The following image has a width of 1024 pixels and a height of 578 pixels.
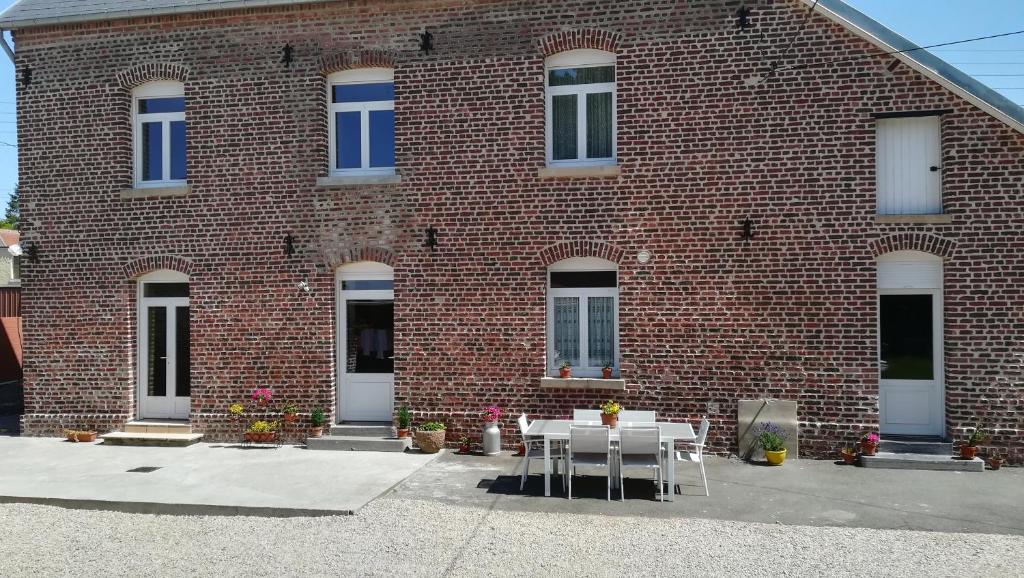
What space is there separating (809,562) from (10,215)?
8518 cm

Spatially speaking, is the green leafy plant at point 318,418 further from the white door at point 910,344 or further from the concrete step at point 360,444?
the white door at point 910,344

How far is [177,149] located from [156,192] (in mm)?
863

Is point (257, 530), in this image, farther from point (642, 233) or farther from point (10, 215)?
point (10, 215)

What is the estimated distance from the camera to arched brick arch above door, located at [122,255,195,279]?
1109 centimetres

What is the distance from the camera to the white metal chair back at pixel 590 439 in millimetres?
7898

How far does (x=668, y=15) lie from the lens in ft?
32.5

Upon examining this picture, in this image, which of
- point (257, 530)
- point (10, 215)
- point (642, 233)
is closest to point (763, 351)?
point (642, 233)

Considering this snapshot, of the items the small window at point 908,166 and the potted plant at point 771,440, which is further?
the small window at point 908,166

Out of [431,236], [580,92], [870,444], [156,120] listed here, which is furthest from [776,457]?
[156,120]

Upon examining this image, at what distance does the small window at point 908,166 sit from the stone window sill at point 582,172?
356cm

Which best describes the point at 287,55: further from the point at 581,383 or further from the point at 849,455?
the point at 849,455

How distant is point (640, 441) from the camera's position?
307 inches

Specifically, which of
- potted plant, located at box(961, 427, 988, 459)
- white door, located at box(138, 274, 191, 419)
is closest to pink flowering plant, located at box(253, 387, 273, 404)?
white door, located at box(138, 274, 191, 419)

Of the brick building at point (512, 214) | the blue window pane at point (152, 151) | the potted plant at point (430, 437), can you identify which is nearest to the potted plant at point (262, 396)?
the brick building at point (512, 214)
